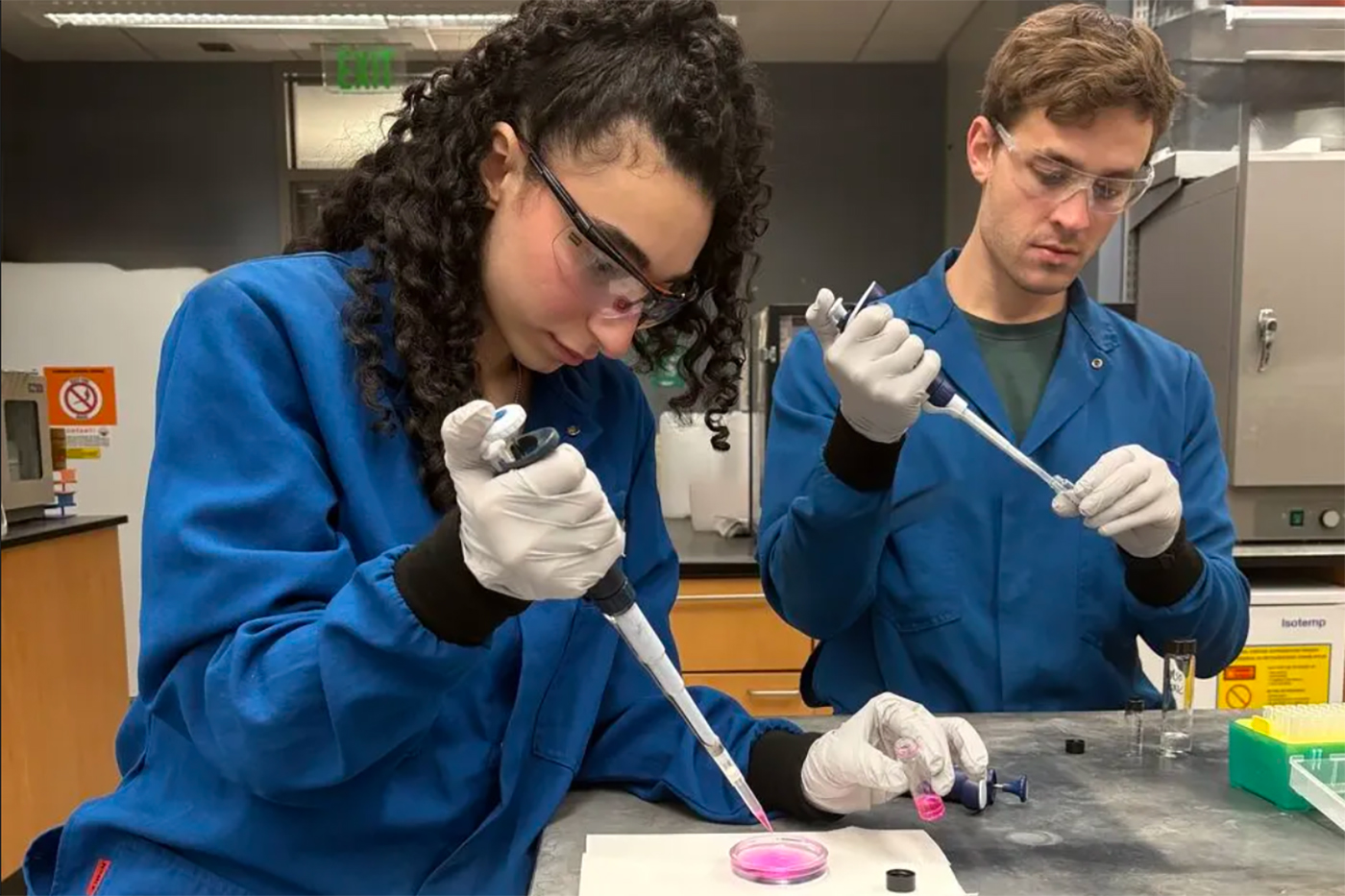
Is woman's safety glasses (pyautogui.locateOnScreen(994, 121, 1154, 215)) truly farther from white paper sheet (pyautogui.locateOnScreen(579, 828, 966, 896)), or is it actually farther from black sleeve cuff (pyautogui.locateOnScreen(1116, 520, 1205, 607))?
white paper sheet (pyautogui.locateOnScreen(579, 828, 966, 896))

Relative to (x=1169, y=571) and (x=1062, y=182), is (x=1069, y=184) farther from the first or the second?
(x=1169, y=571)

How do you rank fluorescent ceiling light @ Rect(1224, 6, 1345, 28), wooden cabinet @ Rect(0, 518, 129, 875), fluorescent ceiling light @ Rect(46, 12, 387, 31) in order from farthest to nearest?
1. fluorescent ceiling light @ Rect(46, 12, 387, 31)
2. wooden cabinet @ Rect(0, 518, 129, 875)
3. fluorescent ceiling light @ Rect(1224, 6, 1345, 28)

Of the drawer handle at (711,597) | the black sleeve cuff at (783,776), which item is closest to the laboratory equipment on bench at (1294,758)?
the black sleeve cuff at (783,776)

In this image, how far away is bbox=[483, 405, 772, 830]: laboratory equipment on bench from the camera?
32.2 inches

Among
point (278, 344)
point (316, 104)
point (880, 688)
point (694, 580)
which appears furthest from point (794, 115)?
point (278, 344)

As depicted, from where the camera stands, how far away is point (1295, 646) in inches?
91.6

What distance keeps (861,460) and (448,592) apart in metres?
0.64

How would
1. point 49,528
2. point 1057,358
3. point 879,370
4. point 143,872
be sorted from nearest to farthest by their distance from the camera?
1. point 143,872
2. point 879,370
3. point 1057,358
4. point 49,528

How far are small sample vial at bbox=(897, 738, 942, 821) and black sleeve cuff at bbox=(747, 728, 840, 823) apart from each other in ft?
0.32

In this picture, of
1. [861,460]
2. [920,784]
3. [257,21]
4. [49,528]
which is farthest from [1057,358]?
[257,21]

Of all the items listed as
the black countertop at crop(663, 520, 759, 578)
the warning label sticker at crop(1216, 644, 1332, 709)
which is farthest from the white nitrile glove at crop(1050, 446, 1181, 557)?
the black countertop at crop(663, 520, 759, 578)

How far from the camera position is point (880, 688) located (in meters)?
1.47

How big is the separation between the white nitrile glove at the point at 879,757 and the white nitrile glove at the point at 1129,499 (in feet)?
1.11

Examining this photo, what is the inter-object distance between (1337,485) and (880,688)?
5.16 ft
